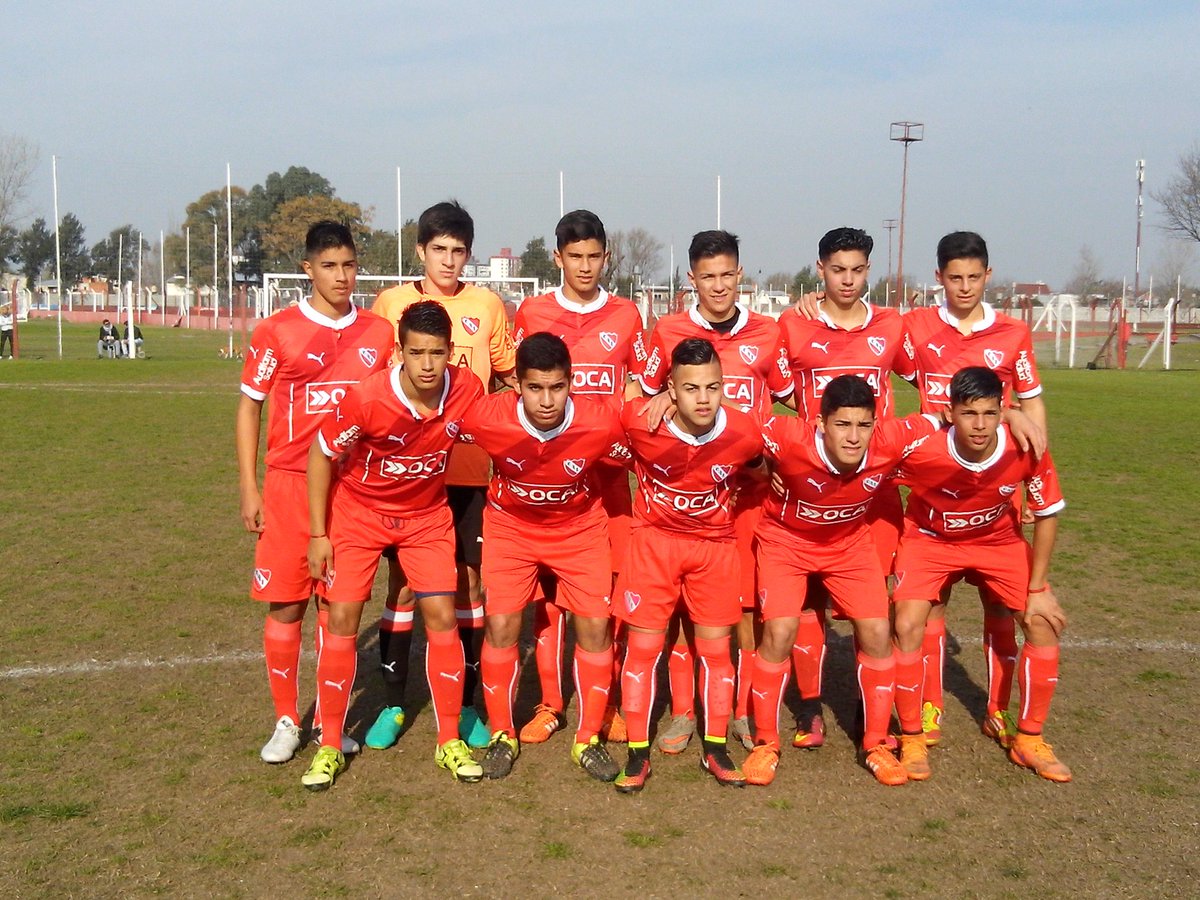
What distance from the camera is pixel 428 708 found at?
5297 millimetres

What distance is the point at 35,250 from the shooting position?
301ft

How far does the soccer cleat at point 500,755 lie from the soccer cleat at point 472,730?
0.16 m

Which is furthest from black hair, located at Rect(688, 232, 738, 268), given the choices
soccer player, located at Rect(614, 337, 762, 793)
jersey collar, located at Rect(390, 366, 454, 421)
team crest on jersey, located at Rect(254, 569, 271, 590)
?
team crest on jersey, located at Rect(254, 569, 271, 590)

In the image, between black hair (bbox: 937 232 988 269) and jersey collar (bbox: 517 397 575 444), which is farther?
black hair (bbox: 937 232 988 269)

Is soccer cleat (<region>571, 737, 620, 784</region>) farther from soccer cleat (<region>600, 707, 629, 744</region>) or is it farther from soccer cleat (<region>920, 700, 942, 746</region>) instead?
soccer cleat (<region>920, 700, 942, 746</region>)

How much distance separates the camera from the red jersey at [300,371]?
15.2 ft

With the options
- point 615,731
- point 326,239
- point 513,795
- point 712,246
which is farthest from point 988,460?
point 326,239

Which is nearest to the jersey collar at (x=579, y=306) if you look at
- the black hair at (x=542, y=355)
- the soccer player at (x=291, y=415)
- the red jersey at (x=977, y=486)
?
the black hair at (x=542, y=355)

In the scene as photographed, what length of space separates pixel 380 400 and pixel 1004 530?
279 cm

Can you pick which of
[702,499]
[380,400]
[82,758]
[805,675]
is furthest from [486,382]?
[82,758]

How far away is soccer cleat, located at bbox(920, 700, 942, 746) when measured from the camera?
4.84 meters

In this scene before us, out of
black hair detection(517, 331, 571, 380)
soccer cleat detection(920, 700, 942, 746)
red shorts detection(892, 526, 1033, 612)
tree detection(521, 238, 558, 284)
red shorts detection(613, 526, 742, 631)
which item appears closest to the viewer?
black hair detection(517, 331, 571, 380)

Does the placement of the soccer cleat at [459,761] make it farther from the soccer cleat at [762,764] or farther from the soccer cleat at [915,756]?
the soccer cleat at [915,756]

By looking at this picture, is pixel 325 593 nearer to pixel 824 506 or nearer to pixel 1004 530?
pixel 824 506
